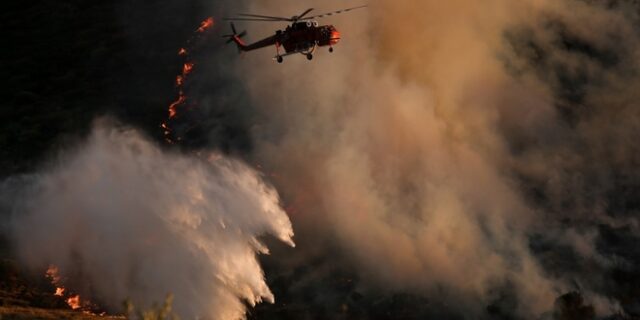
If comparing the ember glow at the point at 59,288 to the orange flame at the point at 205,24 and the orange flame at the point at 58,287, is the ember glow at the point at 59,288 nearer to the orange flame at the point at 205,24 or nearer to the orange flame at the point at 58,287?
the orange flame at the point at 58,287

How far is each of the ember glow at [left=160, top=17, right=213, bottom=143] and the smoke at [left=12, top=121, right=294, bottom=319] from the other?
14.9m

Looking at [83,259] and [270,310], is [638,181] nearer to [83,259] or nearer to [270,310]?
[270,310]

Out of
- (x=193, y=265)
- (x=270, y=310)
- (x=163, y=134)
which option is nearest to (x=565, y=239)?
(x=270, y=310)

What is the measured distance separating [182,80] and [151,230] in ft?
144

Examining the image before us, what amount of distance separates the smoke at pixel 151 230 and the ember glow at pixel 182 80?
49.0 ft

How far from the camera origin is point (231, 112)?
94.8 meters

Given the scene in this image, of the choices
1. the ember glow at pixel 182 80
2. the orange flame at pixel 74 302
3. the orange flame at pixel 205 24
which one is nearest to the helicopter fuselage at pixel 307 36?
the orange flame at pixel 74 302

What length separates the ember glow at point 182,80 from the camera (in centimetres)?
9106

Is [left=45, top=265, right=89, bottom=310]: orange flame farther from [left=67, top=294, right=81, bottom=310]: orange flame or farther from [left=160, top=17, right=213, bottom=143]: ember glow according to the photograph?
[left=160, top=17, right=213, bottom=143]: ember glow

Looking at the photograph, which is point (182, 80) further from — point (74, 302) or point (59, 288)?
point (74, 302)

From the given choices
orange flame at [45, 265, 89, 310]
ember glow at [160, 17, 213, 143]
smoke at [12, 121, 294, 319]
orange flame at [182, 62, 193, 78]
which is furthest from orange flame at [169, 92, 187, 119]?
orange flame at [45, 265, 89, 310]

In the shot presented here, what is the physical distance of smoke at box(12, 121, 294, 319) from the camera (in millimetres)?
60125

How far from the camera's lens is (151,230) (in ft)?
214

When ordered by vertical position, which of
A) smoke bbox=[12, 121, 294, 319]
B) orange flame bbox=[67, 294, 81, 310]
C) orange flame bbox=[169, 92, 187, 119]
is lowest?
orange flame bbox=[67, 294, 81, 310]
